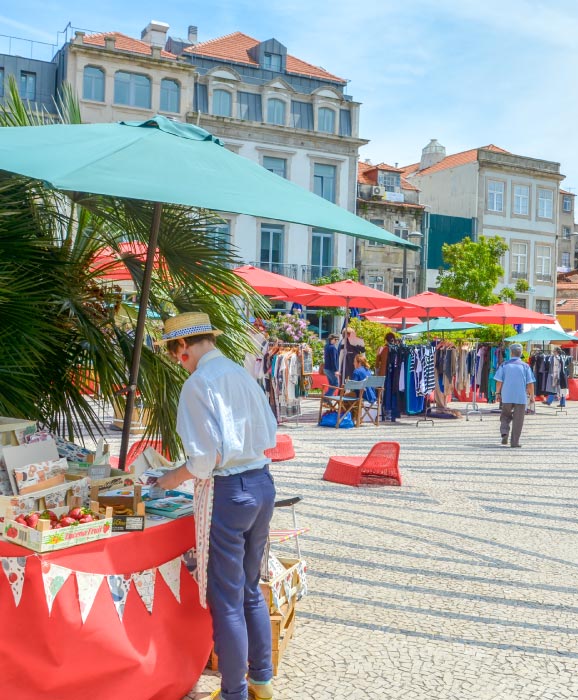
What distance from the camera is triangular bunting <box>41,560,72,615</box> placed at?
9.91ft

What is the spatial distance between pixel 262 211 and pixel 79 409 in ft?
7.67

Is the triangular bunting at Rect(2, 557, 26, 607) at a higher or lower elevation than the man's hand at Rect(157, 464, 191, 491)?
lower

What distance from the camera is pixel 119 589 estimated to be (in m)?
3.24

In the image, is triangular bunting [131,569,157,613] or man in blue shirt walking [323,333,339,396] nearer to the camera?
triangular bunting [131,569,157,613]

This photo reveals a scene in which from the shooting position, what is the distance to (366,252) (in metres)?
39.7

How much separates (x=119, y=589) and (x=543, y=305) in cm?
4641

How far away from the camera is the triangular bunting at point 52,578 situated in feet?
9.91

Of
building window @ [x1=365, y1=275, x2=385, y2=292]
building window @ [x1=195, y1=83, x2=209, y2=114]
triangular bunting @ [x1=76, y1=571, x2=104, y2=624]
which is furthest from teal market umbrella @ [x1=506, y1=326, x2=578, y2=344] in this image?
building window @ [x1=195, y1=83, x2=209, y2=114]

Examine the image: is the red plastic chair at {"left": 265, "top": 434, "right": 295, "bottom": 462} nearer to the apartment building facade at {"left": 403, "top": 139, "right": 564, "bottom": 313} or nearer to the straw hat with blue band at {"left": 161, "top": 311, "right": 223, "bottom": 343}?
the straw hat with blue band at {"left": 161, "top": 311, "right": 223, "bottom": 343}

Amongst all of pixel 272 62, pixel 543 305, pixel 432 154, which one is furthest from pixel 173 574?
pixel 432 154

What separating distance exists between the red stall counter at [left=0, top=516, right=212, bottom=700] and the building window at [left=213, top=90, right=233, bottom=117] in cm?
3429

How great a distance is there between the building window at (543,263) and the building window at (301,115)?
1648cm

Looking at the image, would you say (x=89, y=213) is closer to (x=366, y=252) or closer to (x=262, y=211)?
(x=262, y=211)

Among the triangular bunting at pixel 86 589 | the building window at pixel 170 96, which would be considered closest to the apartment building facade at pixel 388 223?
the building window at pixel 170 96
